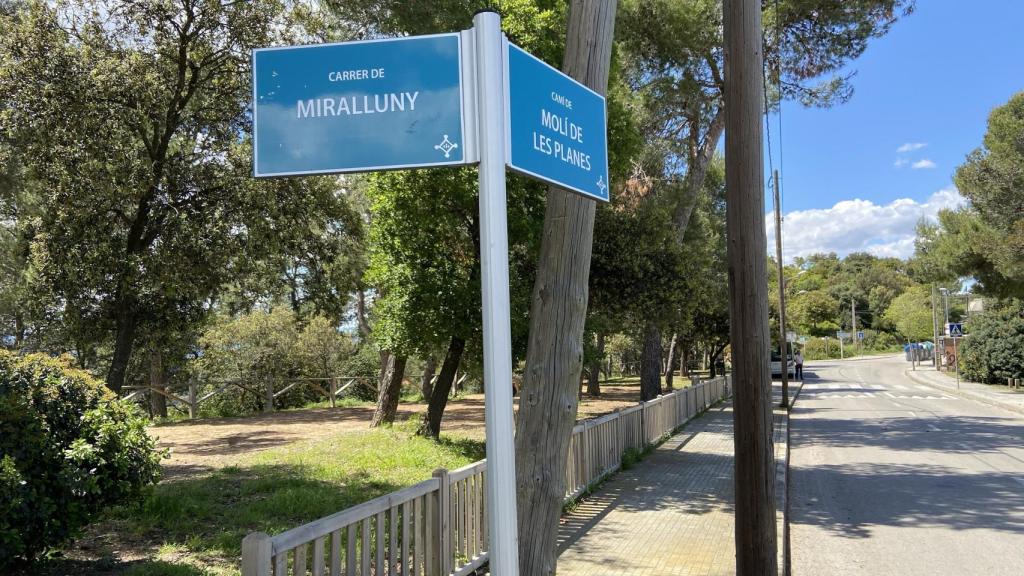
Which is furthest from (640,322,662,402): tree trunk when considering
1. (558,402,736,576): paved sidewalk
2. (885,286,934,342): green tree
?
(885,286,934,342): green tree

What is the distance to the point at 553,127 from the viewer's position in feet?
7.70

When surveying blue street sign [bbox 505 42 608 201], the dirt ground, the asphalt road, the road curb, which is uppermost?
blue street sign [bbox 505 42 608 201]

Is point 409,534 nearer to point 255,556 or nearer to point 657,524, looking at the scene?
point 255,556

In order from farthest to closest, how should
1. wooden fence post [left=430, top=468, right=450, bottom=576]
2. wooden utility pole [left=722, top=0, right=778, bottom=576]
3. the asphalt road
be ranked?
1. the asphalt road
2. wooden fence post [left=430, top=468, right=450, bottom=576]
3. wooden utility pole [left=722, top=0, right=778, bottom=576]

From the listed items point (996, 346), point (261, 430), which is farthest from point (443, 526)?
point (996, 346)

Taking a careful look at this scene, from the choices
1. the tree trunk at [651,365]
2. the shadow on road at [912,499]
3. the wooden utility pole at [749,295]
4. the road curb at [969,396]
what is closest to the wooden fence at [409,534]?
the wooden utility pole at [749,295]

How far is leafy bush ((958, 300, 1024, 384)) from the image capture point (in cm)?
3070

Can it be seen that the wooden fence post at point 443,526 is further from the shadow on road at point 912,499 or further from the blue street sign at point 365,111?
the shadow on road at point 912,499

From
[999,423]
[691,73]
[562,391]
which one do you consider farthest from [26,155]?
[999,423]

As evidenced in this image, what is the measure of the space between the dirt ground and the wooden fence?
4.40 m

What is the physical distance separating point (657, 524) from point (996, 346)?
31.0m

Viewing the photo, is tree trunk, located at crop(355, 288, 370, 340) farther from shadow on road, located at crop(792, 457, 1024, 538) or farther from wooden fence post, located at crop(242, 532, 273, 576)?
wooden fence post, located at crop(242, 532, 273, 576)

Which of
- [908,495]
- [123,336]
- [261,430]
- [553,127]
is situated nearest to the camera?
[553,127]

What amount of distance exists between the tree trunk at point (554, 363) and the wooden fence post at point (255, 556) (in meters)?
1.30
